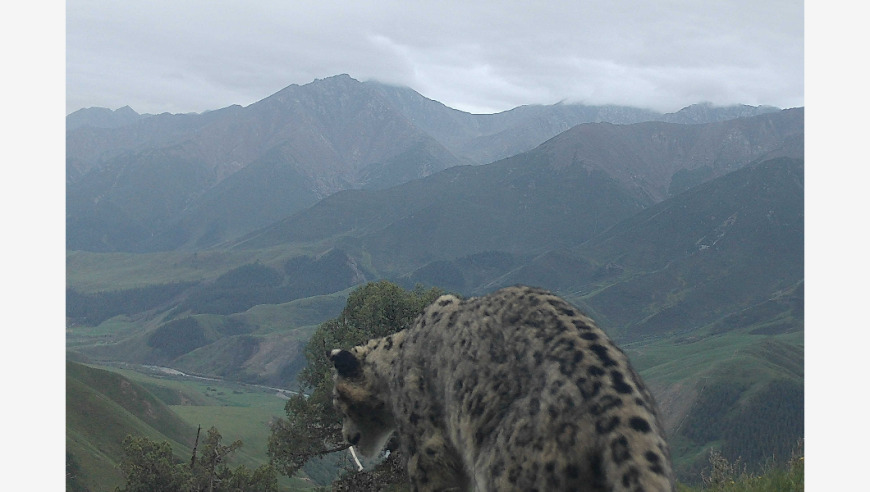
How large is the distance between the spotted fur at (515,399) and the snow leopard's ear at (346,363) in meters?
0.02

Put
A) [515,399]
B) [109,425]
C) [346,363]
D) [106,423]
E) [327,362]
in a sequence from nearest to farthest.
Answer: [515,399] < [346,363] < [327,362] < [109,425] < [106,423]

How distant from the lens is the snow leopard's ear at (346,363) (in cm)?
1223

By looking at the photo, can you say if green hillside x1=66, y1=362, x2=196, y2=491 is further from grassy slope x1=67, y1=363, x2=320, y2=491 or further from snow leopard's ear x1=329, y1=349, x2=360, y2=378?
snow leopard's ear x1=329, y1=349, x2=360, y2=378

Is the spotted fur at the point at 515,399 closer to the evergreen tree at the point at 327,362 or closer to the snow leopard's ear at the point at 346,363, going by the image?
the snow leopard's ear at the point at 346,363

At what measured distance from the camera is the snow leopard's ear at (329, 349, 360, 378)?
1223 cm

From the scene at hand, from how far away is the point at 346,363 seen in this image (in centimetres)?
1226

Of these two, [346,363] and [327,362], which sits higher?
[346,363]

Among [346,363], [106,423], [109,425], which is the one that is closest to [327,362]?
[346,363]

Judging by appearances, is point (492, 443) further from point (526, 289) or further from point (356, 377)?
point (356, 377)

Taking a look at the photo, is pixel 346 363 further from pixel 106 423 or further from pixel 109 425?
pixel 106 423

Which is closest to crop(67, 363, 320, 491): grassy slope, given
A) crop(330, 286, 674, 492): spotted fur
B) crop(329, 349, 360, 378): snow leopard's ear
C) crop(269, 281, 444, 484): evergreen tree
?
crop(269, 281, 444, 484): evergreen tree

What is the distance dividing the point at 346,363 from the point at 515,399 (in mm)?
4977

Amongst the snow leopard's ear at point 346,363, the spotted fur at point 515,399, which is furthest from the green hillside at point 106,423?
the spotted fur at point 515,399
